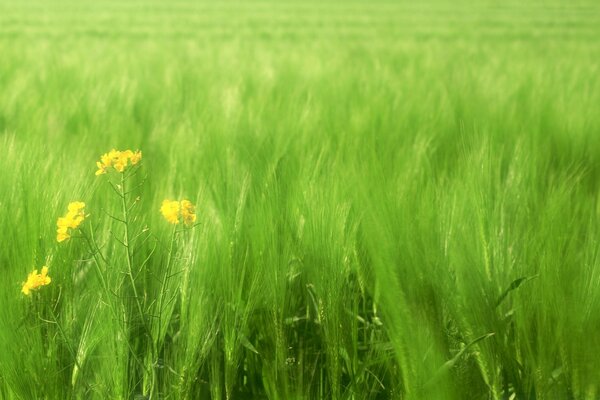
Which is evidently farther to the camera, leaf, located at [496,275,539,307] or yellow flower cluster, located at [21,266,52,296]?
leaf, located at [496,275,539,307]

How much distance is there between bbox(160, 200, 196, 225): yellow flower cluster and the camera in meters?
0.92

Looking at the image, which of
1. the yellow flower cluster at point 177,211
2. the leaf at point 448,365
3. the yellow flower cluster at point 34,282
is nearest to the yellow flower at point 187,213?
the yellow flower cluster at point 177,211

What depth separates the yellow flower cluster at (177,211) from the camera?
0.92 meters

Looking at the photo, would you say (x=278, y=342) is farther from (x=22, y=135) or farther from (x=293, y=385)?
(x=22, y=135)

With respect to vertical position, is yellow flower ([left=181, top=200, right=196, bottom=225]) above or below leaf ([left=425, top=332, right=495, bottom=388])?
above

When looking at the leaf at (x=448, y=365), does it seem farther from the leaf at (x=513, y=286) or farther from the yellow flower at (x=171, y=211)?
the yellow flower at (x=171, y=211)

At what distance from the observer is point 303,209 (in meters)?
1.08

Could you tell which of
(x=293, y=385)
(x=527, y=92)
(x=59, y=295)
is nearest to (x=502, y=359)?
(x=293, y=385)

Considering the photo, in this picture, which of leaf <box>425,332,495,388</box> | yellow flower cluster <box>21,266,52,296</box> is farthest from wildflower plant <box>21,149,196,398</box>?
leaf <box>425,332,495,388</box>

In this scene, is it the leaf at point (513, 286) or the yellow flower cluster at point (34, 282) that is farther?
the leaf at point (513, 286)

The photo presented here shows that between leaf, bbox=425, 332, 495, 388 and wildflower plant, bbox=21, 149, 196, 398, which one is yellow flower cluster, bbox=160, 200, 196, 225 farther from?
leaf, bbox=425, 332, 495, 388

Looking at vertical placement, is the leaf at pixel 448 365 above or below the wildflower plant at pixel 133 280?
below

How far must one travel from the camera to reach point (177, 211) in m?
0.93

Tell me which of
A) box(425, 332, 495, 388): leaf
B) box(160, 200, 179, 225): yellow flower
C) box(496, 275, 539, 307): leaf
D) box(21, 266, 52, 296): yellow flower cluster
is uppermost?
box(160, 200, 179, 225): yellow flower
